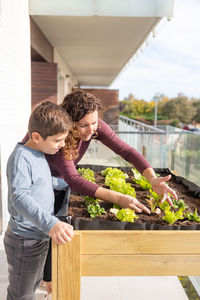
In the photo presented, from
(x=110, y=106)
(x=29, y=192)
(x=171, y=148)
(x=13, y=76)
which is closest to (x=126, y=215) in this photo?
(x=29, y=192)

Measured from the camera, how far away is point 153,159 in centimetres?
543

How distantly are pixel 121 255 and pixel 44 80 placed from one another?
194 inches

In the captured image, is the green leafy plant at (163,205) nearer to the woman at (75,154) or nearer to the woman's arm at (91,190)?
the woman at (75,154)

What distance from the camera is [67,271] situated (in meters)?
1.18

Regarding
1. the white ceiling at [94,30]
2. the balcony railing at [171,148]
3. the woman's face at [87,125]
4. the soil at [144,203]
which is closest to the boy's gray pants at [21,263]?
the soil at [144,203]

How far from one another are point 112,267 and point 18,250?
18.1 inches

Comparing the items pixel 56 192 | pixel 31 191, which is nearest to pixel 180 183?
pixel 56 192

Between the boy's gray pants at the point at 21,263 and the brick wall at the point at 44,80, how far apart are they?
15.0 ft

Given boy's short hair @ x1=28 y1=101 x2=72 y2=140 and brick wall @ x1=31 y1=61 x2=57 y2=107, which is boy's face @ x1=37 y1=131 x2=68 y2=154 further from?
brick wall @ x1=31 y1=61 x2=57 y2=107

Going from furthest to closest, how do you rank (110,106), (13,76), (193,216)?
(110,106) < (13,76) < (193,216)

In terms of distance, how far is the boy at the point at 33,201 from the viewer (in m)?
1.17

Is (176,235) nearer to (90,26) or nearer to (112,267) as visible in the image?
(112,267)

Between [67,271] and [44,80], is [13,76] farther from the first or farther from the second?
[67,271]

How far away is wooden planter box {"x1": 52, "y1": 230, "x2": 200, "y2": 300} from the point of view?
3.86 feet
